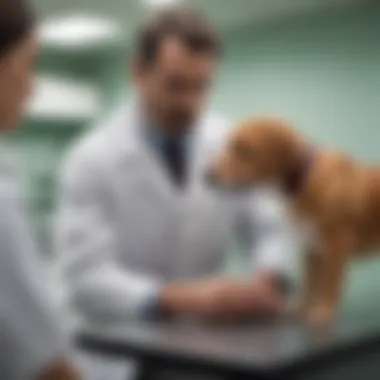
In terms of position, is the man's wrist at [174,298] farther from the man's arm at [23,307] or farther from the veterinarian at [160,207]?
the man's arm at [23,307]

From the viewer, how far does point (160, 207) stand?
2.17ft

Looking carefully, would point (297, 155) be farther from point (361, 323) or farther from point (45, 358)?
point (45, 358)

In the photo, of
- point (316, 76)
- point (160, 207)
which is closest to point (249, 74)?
point (316, 76)

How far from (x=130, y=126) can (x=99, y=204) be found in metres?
0.07

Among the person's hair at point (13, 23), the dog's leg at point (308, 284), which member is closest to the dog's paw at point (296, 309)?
the dog's leg at point (308, 284)

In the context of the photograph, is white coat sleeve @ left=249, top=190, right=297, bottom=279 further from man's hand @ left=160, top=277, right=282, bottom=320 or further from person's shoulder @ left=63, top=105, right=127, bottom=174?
person's shoulder @ left=63, top=105, right=127, bottom=174

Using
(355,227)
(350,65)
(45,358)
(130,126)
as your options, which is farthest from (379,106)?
(45,358)

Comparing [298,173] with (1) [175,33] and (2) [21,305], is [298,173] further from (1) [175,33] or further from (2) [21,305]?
(2) [21,305]

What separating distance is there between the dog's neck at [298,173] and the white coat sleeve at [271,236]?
0.01 m

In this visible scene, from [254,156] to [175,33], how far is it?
4.9 inches

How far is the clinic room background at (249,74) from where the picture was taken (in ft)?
2.10

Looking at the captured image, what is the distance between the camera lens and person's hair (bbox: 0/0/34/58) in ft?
1.75

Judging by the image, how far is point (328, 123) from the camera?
799 millimetres

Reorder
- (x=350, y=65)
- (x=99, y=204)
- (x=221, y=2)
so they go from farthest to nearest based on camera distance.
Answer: (x=350, y=65)
(x=221, y=2)
(x=99, y=204)
